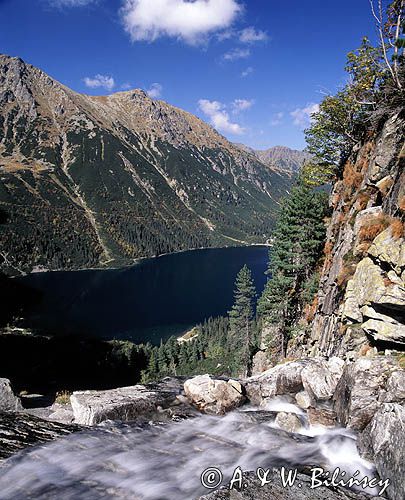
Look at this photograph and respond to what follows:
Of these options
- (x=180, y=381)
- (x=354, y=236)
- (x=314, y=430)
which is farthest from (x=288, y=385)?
(x=354, y=236)

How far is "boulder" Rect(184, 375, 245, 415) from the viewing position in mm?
20283

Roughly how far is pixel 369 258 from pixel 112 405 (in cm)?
1839

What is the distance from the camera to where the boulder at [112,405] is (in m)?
17.6

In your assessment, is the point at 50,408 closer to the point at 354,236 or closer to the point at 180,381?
the point at 180,381

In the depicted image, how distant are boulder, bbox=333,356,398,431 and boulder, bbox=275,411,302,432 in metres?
2.14

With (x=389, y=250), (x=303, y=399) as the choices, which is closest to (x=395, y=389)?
(x=303, y=399)

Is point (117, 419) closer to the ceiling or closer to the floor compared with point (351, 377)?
closer to the floor

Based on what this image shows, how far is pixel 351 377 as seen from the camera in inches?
666

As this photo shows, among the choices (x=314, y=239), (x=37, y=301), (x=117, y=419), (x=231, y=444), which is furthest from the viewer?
(x=314, y=239)

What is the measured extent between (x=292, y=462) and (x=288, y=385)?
704 cm

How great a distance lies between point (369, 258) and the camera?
22.2m

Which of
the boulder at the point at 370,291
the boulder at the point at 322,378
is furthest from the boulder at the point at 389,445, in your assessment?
the boulder at the point at 370,291

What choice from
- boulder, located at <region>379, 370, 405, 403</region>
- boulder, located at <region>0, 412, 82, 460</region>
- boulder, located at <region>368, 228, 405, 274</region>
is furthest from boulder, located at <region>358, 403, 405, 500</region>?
boulder, located at <region>0, 412, 82, 460</region>

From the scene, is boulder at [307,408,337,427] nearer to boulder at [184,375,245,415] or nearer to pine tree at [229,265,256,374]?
boulder at [184,375,245,415]
